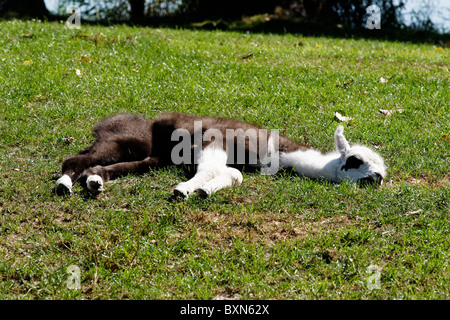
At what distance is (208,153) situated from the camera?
213 inches

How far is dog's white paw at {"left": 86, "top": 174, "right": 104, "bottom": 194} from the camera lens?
480cm

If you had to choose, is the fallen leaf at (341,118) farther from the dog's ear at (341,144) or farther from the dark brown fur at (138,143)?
the dog's ear at (341,144)

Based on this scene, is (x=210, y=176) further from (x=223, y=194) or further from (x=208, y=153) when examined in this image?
(x=208, y=153)

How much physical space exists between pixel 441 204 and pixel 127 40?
689 centimetres

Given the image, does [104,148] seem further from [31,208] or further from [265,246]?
[265,246]

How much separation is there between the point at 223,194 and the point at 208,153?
0.71 meters

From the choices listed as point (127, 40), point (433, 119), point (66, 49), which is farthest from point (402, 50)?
point (66, 49)

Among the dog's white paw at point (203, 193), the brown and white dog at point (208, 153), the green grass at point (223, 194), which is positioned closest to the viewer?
the green grass at point (223, 194)

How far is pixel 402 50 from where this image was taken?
10734mm

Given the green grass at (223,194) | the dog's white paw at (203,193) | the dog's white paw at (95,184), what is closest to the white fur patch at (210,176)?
the dog's white paw at (203,193)

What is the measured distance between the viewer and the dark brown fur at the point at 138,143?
5.43m

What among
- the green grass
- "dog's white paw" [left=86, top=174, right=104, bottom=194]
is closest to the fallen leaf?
the green grass

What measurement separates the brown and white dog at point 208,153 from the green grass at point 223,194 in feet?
0.79
